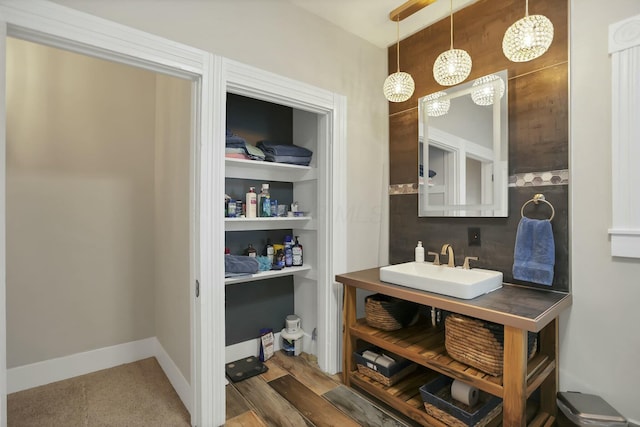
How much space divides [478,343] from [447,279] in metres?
0.39

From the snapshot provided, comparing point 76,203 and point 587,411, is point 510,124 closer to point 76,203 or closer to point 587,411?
point 587,411

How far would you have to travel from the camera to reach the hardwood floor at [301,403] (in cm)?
174

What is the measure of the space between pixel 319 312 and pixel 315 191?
918 millimetres

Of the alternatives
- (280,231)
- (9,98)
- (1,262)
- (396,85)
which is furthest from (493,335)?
(9,98)

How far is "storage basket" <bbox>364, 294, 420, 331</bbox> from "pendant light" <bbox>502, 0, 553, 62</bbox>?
4.91ft

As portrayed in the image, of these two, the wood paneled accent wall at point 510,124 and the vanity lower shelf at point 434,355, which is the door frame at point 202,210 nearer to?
the vanity lower shelf at point 434,355

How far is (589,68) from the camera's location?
61.5 inches

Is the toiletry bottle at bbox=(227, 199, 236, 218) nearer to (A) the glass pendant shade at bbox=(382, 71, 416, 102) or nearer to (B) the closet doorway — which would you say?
(B) the closet doorway

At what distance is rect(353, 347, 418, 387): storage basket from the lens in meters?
1.88

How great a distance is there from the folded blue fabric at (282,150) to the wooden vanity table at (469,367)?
976 millimetres

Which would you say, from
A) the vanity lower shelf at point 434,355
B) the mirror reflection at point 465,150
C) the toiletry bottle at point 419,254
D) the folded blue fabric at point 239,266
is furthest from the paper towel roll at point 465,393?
the folded blue fabric at point 239,266

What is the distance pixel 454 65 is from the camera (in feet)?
5.44

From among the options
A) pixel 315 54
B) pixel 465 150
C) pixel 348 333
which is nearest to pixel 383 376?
pixel 348 333

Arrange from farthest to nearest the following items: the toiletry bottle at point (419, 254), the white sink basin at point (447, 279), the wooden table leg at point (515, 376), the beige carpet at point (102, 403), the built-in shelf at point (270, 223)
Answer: the built-in shelf at point (270, 223) → the toiletry bottle at point (419, 254) → the beige carpet at point (102, 403) → the white sink basin at point (447, 279) → the wooden table leg at point (515, 376)
